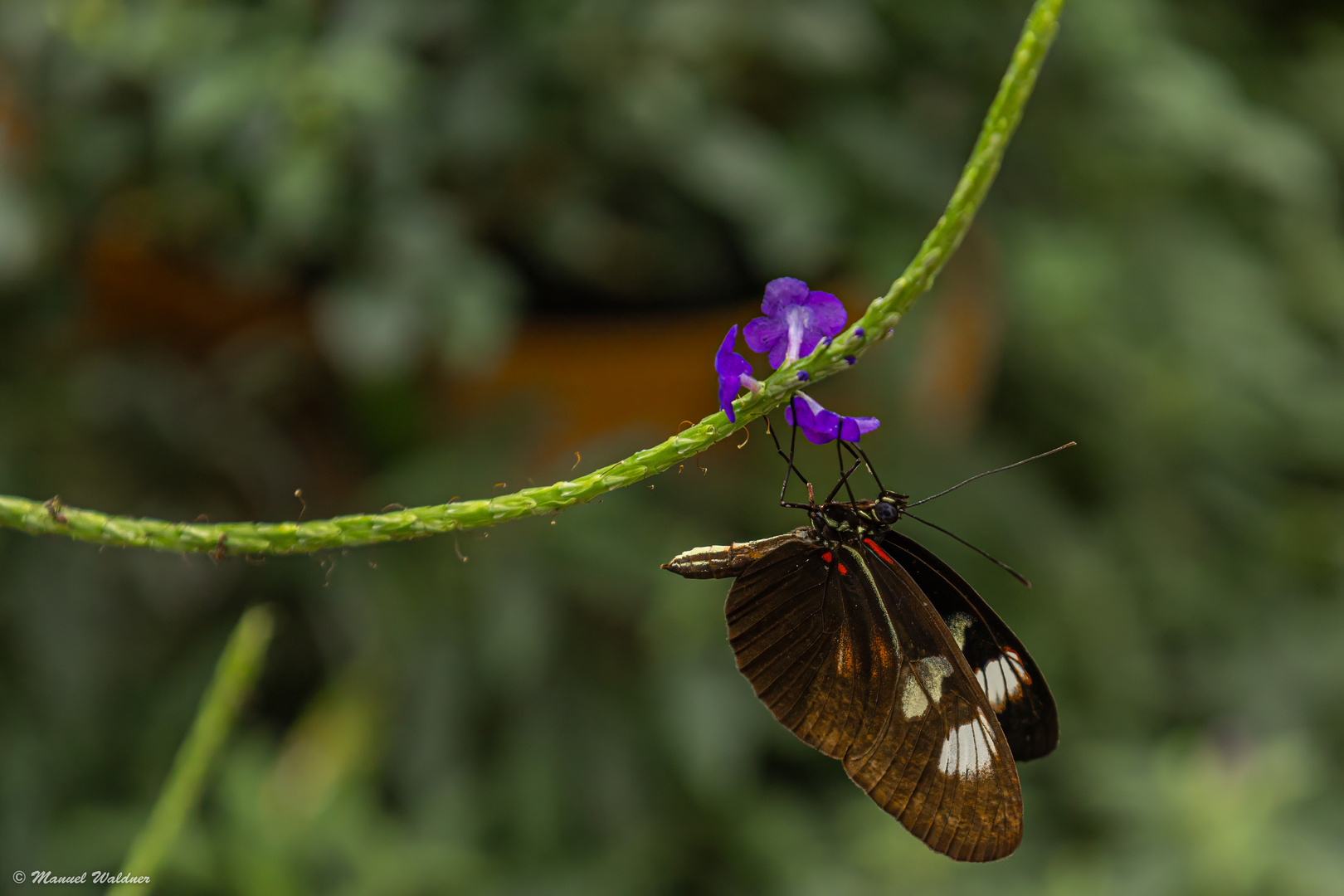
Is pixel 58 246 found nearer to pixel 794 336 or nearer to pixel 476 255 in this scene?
pixel 476 255

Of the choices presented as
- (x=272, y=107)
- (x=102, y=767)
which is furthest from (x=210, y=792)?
(x=272, y=107)

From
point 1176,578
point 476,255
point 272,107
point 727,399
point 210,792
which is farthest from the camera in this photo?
point 1176,578

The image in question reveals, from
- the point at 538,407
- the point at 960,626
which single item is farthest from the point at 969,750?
the point at 538,407

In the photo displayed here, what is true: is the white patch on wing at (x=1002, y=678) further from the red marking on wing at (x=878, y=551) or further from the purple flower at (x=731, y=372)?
the purple flower at (x=731, y=372)

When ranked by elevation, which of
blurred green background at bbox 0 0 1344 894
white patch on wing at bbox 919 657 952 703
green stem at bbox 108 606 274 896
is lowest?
green stem at bbox 108 606 274 896

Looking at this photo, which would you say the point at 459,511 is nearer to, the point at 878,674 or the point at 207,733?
the point at 207,733

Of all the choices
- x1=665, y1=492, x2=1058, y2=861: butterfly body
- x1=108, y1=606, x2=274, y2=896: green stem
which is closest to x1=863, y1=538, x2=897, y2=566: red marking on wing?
x1=665, y1=492, x2=1058, y2=861: butterfly body

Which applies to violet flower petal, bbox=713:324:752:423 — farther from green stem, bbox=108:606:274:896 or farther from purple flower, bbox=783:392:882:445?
green stem, bbox=108:606:274:896
